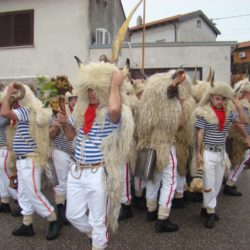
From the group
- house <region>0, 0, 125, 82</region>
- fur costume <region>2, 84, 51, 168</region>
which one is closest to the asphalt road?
fur costume <region>2, 84, 51, 168</region>

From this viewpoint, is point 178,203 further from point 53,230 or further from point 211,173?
point 53,230

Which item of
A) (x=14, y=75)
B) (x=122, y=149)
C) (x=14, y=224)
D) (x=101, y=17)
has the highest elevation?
(x=101, y=17)

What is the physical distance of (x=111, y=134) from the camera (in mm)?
3594

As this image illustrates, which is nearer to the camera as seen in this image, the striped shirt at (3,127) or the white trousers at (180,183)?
the striped shirt at (3,127)

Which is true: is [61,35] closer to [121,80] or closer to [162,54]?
[162,54]

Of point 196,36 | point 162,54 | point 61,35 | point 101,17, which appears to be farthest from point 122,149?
point 196,36

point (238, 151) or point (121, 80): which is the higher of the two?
point (121, 80)

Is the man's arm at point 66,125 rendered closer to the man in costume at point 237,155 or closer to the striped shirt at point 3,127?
the striped shirt at point 3,127

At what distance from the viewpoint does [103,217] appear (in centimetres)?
354

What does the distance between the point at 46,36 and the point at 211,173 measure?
9.49 m

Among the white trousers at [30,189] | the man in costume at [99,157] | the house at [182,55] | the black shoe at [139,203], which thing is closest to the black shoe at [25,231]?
the white trousers at [30,189]

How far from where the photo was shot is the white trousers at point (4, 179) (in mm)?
5246

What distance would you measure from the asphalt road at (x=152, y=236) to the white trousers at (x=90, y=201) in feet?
2.44

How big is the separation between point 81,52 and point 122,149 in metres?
9.42
